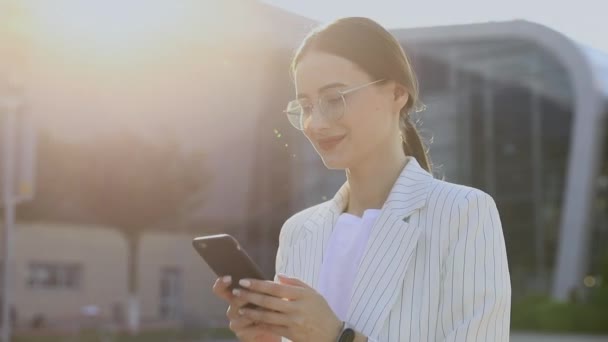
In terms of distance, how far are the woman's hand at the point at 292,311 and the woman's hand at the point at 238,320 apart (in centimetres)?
3

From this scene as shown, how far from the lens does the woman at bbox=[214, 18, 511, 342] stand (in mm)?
1746

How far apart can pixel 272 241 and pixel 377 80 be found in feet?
91.4

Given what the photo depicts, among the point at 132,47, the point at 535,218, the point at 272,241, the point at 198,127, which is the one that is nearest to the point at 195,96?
the point at 198,127

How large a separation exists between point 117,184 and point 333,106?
71.0 ft

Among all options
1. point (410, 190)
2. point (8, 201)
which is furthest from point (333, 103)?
point (8, 201)

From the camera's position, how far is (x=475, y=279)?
1.75 metres

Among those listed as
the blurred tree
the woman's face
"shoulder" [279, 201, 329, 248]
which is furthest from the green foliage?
the woman's face

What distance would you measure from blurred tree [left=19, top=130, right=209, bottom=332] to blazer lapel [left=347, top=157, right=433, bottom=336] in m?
21.3

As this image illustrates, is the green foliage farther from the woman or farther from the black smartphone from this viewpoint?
the black smartphone

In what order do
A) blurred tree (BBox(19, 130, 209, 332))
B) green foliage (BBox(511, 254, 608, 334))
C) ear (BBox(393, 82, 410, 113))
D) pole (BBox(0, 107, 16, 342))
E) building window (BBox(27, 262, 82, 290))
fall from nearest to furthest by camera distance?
ear (BBox(393, 82, 410, 113)), pole (BBox(0, 107, 16, 342)), green foliage (BBox(511, 254, 608, 334)), blurred tree (BBox(19, 130, 209, 332)), building window (BBox(27, 262, 82, 290))

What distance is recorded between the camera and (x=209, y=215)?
28516 mm

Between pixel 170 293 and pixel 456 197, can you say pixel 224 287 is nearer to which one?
pixel 456 197

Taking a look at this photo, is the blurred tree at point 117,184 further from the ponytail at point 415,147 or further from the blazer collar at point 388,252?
the blazer collar at point 388,252

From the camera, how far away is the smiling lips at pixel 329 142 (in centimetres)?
189
